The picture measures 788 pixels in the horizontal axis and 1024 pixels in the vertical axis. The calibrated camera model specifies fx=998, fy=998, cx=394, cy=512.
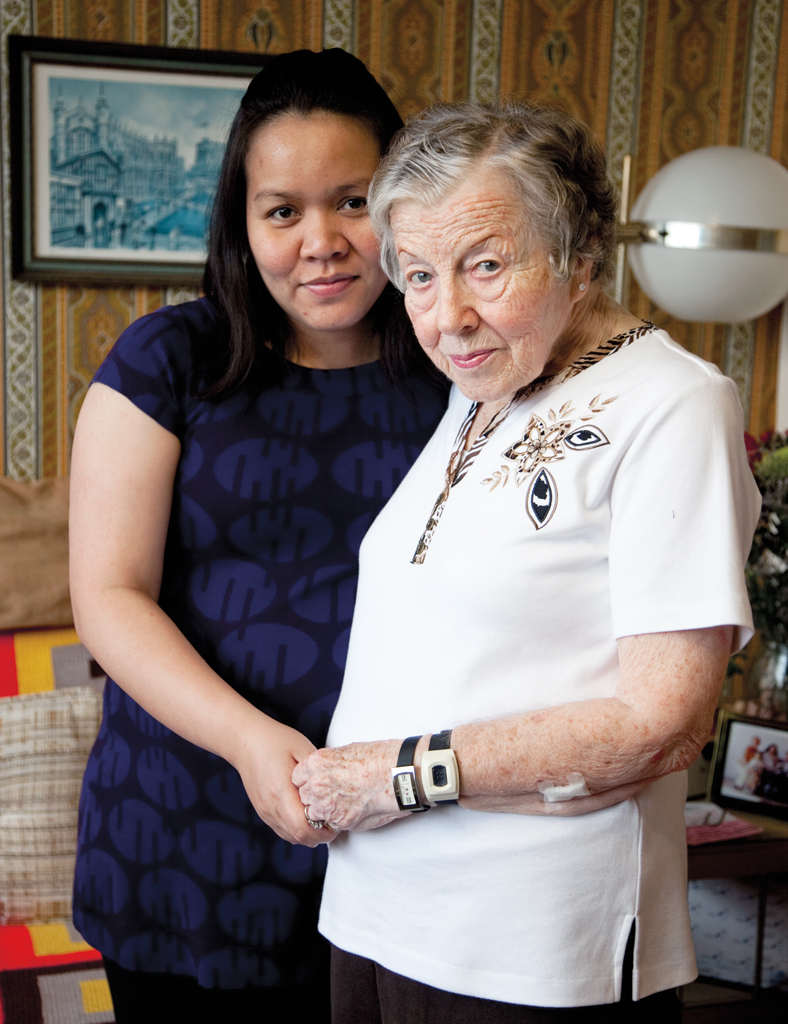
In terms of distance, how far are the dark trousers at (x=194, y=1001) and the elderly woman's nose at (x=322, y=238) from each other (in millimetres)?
936

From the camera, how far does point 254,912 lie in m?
1.28

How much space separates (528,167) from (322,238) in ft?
1.05

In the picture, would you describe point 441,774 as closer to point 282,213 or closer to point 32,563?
point 282,213

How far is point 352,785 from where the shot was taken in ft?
3.28

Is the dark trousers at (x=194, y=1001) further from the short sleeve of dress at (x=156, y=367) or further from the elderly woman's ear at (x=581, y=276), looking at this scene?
the elderly woman's ear at (x=581, y=276)

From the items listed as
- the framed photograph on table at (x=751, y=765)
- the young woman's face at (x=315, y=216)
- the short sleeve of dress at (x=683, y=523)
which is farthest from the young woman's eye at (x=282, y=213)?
the framed photograph on table at (x=751, y=765)

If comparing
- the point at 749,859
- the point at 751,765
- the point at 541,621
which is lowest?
the point at 749,859

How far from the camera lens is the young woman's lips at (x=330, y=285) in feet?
4.00

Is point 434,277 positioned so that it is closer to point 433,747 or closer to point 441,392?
point 441,392

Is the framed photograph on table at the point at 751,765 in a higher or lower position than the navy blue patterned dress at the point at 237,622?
lower

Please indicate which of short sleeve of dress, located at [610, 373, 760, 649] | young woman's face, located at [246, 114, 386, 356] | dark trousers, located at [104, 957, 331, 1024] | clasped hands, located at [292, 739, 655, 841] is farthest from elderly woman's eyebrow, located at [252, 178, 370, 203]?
dark trousers, located at [104, 957, 331, 1024]

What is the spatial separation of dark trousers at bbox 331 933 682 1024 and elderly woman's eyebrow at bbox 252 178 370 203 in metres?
0.88

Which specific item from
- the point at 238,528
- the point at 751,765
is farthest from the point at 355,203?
the point at 751,765

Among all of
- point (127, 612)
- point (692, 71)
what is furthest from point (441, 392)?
point (692, 71)
